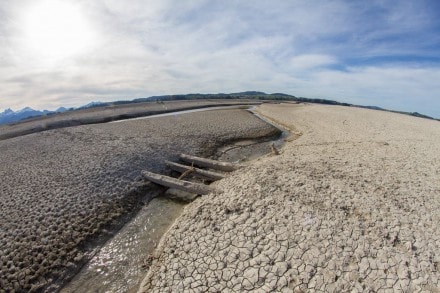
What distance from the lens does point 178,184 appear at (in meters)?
18.3

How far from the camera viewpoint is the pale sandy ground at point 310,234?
9.26 meters

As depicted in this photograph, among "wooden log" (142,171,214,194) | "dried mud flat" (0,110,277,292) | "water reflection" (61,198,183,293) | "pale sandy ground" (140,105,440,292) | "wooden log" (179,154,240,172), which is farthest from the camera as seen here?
"wooden log" (179,154,240,172)

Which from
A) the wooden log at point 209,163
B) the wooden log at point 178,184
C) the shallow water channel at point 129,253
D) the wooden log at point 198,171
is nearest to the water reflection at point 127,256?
the shallow water channel at point 129,253

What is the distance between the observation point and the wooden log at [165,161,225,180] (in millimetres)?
19562

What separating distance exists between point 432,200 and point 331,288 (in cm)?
840

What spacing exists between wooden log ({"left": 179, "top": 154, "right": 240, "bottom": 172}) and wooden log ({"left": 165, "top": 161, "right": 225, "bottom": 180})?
83cm

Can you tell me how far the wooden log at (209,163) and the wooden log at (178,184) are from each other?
3.56m

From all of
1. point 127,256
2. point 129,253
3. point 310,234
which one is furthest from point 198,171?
point 310,234

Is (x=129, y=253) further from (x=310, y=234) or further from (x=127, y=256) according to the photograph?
(x=310, y=234)

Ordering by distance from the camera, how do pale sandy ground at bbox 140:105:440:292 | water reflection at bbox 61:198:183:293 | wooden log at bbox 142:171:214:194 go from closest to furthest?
pale sandy ground at bbox 140:105:440:292
water reflection at bbox 61:198:183:293
wooden log at bbox 142:171:214:194

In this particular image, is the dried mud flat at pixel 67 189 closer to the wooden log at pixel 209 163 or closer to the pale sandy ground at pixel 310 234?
the wooden log at pixel 209 163

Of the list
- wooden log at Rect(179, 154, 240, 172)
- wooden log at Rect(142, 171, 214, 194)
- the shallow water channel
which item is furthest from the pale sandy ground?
wooden log at Rect(179, 154, 240, 172)

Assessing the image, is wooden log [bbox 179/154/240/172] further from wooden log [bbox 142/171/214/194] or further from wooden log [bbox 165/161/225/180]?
wooden log [bbox 142/171/214/194]

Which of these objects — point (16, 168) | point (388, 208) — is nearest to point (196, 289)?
point (388, 208)
